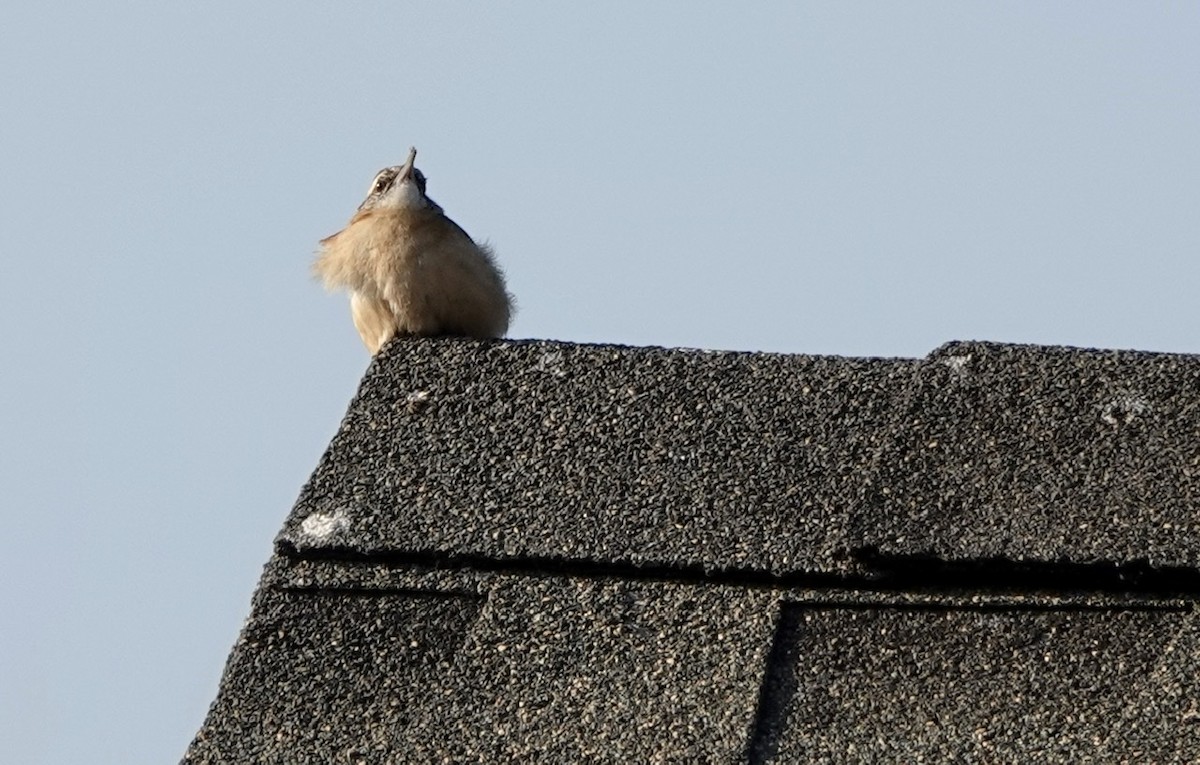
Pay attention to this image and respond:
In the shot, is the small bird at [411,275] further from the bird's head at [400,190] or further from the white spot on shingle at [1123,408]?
the white spot on shingle at [1123,408]

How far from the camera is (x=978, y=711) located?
15.8 ft

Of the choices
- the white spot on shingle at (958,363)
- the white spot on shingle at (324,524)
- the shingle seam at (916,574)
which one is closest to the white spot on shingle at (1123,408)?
the white spot on shingle at (958,363)

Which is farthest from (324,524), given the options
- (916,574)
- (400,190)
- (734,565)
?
(400,190)

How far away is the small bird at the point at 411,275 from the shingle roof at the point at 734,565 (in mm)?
1175

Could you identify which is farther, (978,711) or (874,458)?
(874,458)

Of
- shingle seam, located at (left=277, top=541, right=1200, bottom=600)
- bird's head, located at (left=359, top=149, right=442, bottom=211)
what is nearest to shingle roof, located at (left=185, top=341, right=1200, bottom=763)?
shingle seam, located at (left=277, top=541, right=1200, bottom=600)

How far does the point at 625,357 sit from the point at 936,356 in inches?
34.4

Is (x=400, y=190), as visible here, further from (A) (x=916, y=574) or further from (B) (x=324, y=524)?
(A) (x=916, y=574)

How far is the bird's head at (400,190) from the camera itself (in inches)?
320

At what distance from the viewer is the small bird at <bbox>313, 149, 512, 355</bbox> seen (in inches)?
297

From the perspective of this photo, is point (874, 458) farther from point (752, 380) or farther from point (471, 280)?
point (471, 280)

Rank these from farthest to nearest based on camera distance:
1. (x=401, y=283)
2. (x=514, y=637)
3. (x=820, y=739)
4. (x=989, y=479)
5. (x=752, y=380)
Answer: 1. (x=401, y=283)
2. (x=752, y=380)
3. (x=989, y=479)
4. (x=514, y=637)
5. (x=820, y=739)

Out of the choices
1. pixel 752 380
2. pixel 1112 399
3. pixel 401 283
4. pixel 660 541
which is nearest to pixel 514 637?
pixel 660 541

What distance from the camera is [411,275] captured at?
24.9ft
